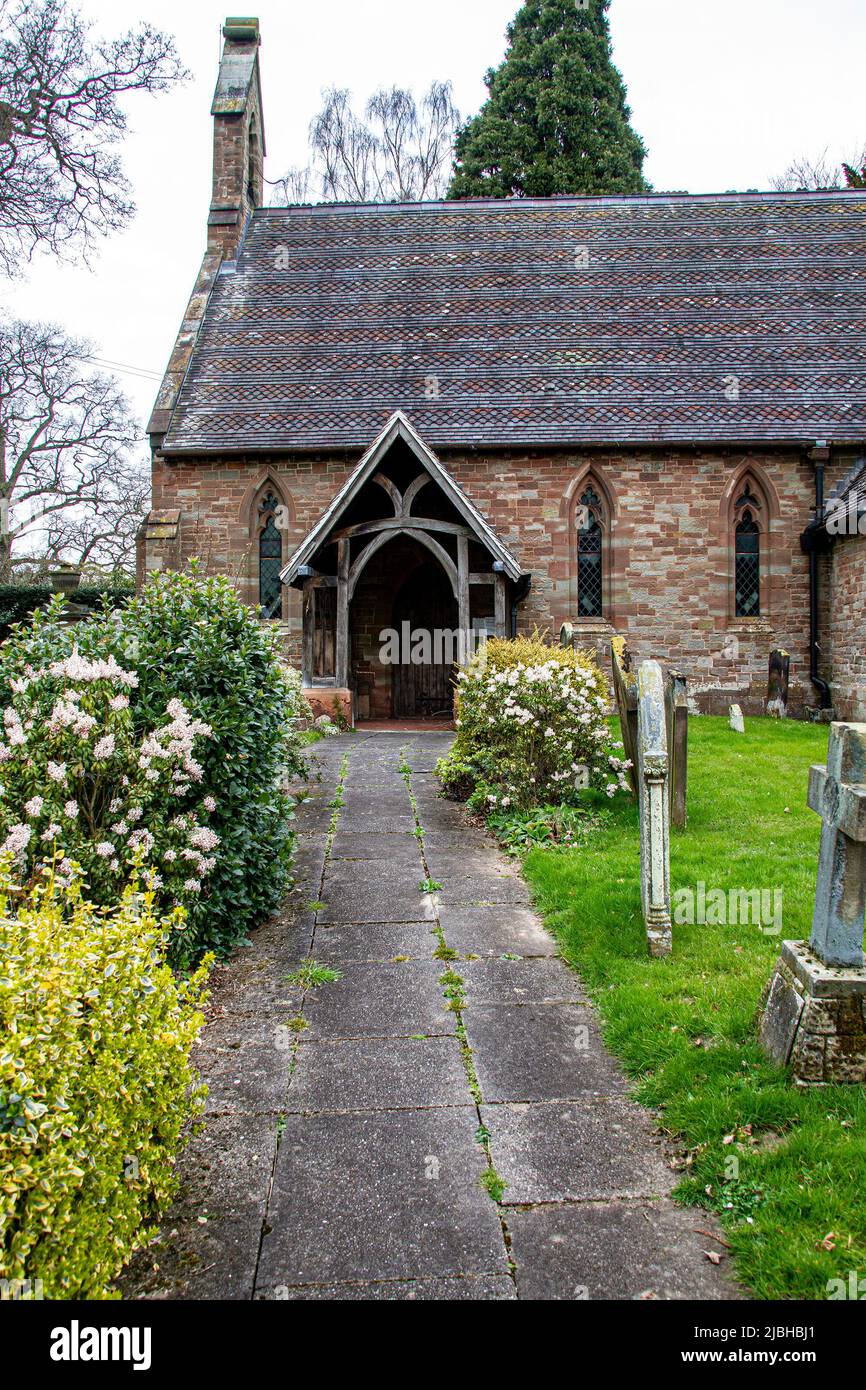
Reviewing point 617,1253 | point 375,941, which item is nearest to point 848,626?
point 375,941

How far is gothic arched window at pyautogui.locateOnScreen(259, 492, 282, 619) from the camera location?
1773 centimetres

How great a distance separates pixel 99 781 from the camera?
5270 mm

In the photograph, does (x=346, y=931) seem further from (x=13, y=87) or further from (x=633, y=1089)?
(x=13, y=87)

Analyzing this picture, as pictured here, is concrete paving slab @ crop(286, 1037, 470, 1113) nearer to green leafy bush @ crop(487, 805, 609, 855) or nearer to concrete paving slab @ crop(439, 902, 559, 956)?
concrete paving slab @ crop(439, 902, 559, 956)

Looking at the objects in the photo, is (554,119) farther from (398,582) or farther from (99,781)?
(99,781)

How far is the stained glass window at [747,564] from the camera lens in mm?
17375

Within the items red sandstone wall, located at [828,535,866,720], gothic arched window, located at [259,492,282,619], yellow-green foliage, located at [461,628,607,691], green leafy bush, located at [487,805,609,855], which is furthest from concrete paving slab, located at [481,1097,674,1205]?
gothic arched window, located at [259,492,282,619]

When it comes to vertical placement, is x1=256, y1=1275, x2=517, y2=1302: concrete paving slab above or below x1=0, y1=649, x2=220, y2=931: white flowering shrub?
below

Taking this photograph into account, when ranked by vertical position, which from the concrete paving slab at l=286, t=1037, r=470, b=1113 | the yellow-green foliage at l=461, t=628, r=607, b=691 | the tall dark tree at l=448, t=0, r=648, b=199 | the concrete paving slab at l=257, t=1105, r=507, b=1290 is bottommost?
the concrete paving slab at l=257, t=1105, r=507, b=1290

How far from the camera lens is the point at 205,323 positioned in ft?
63.4

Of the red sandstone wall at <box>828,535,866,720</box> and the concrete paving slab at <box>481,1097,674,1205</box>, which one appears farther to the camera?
the red sandstone wall at <box>828,535,866,720</box>

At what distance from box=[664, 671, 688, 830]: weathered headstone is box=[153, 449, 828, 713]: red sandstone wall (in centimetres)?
907
